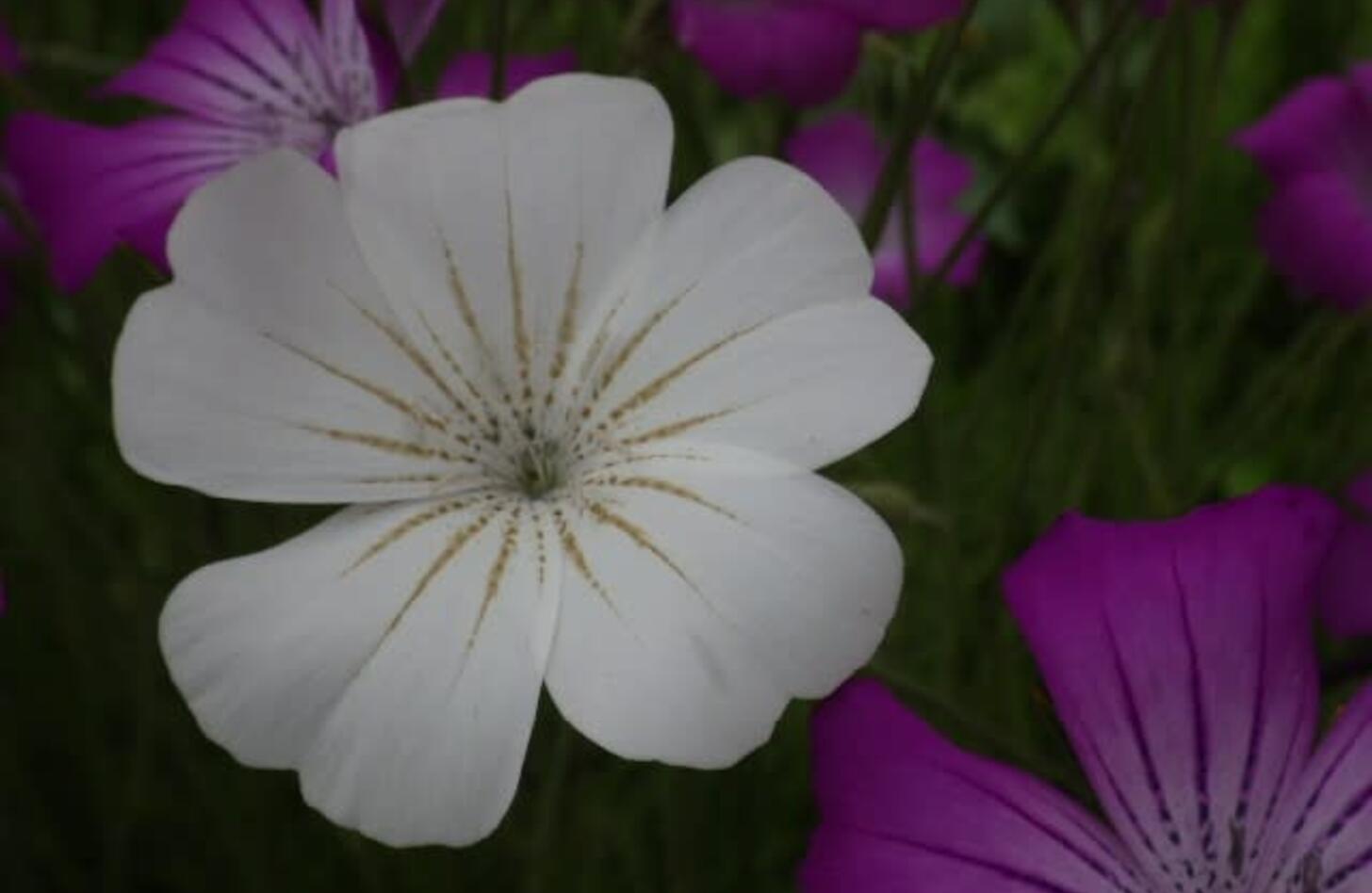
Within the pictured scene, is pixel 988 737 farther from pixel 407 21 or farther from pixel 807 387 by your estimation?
pixel 407 21

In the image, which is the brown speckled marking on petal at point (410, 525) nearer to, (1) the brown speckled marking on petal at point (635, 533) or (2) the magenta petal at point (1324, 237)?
(1) the brown speckled marking on petal at point (635, 533)

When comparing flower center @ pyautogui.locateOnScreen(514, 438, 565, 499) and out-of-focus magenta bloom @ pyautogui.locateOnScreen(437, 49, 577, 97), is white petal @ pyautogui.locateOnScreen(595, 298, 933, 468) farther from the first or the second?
out-of-focus magenta bloom @ pyautogui.locateOnScreen(437, 49, 577, 97)

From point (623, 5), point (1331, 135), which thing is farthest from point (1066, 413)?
point (623, 5)

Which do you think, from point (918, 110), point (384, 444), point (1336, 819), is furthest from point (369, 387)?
point (1336, 819)

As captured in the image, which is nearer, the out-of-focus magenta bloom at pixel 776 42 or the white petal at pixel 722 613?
the white petal at pixel 722 613

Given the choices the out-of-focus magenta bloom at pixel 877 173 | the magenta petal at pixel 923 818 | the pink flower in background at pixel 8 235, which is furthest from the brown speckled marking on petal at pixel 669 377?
the out-of-focus magenta bloom at pixel 877 173

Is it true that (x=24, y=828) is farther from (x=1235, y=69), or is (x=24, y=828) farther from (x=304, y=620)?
(x=1235, y=69)
